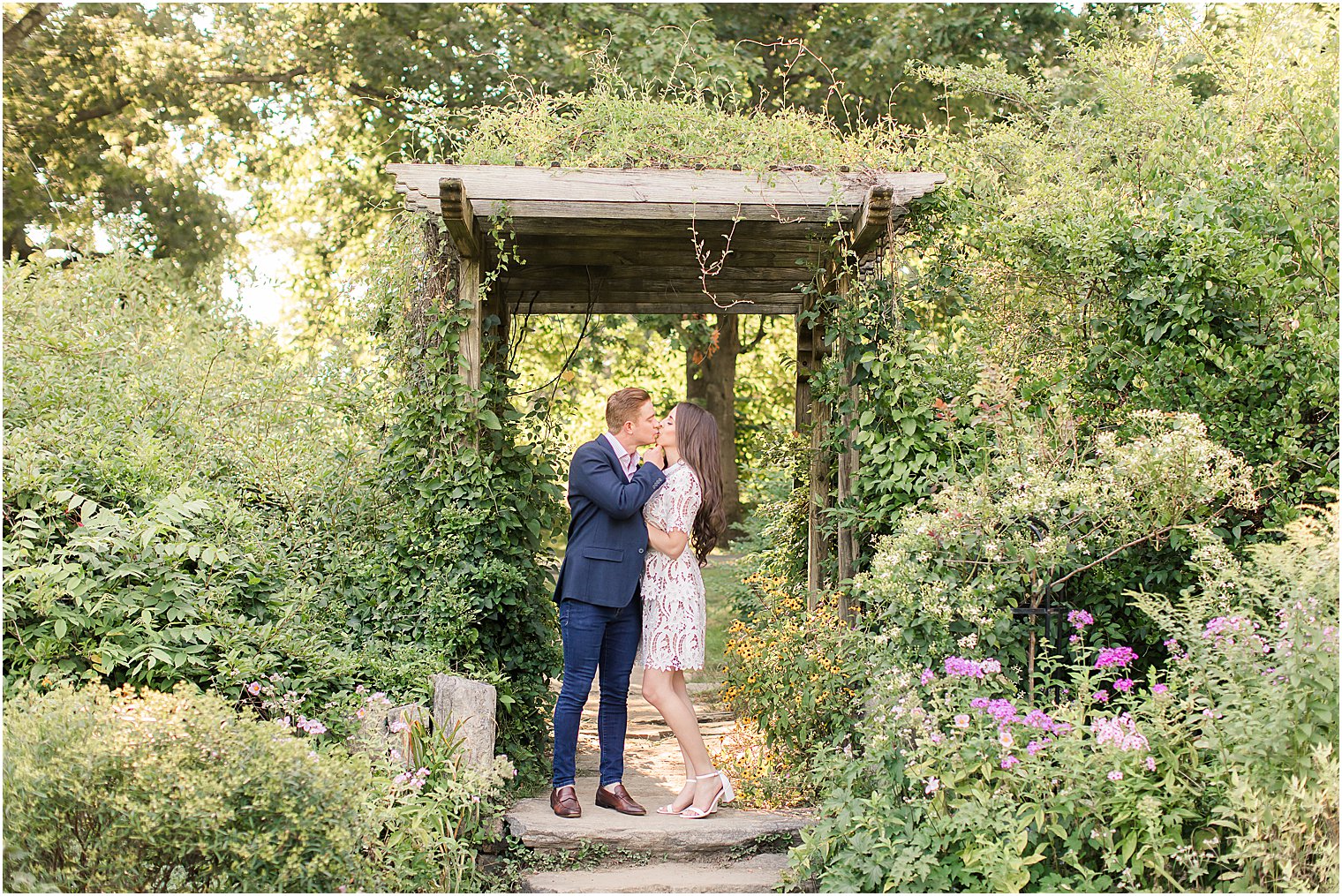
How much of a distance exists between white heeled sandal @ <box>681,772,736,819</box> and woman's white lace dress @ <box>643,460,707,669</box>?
502 mm

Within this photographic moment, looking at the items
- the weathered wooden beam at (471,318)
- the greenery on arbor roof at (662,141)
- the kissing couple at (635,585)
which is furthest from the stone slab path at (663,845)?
the greenery on arbor roof at (662,141)

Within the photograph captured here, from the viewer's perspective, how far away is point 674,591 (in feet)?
15.8

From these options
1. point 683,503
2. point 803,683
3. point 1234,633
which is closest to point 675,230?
point 683,503

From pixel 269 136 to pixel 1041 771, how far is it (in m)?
14.2

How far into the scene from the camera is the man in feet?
15.0

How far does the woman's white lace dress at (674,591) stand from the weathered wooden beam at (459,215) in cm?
146

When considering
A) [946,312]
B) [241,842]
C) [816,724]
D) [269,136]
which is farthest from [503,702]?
[269,136]

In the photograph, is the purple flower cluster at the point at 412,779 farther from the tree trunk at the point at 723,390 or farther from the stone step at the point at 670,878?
the tree trunk at the point at 723,390

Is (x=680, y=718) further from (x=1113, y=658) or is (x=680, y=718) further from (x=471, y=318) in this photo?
(x=471, y=318)

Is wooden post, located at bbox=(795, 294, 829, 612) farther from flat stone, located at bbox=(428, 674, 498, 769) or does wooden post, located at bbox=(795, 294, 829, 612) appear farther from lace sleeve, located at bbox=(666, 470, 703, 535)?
flat stone, located at bbox=(428, 674, 498, 769)

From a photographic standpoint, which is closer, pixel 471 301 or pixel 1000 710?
pixel 1000 710

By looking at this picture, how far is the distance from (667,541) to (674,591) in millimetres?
231

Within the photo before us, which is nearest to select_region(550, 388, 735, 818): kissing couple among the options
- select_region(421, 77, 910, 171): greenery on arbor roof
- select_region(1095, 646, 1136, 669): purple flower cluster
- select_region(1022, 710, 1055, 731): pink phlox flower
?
select_region(421, 77, 910, 171): greenery on arbor roof

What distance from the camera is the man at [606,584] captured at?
15.0 ft
